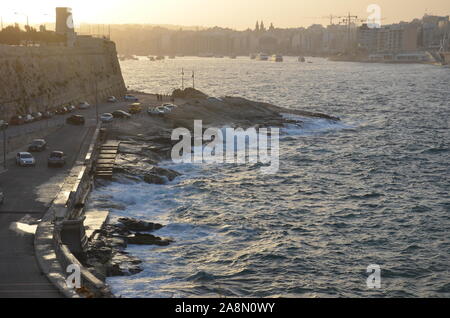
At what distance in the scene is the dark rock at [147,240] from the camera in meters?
27.2

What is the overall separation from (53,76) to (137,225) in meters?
30.6

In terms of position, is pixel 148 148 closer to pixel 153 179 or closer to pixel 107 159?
pixel 107 159

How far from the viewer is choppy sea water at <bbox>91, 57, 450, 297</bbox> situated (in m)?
23.9

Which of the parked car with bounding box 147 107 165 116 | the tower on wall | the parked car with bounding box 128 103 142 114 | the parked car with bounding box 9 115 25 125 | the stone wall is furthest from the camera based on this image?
the tower on wall

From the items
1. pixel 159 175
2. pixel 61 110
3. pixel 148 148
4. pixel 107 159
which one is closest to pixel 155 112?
pixel 61 110

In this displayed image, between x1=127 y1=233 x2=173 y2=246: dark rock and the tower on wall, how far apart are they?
43284 mm

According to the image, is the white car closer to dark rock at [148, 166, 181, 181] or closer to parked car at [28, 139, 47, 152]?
dark rock at [148, 166, 181, 181]

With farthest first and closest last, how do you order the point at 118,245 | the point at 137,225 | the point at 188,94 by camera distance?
the point at 188,94
the point at 137,225
the point at 118,245

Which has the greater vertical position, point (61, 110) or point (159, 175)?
point (61, 110)

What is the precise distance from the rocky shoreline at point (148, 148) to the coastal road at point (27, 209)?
2.40 meters

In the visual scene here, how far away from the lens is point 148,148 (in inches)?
1785

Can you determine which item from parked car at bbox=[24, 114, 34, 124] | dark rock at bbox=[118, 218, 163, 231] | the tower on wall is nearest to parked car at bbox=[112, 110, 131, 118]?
parked car at bbox=[24, 114, 34, 124]
